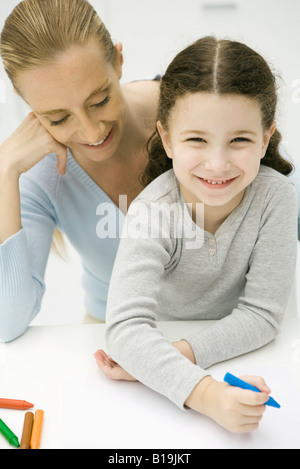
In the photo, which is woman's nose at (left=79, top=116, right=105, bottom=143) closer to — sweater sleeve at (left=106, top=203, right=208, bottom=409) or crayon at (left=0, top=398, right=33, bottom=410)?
sweater sleeve at (left=106, top=203, right=208, bottom=409)

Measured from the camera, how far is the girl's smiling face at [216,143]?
66 centimetres

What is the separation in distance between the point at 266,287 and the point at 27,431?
1.24 feet

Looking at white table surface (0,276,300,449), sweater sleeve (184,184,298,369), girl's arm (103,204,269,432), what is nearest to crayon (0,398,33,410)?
white table surface (0,276,300,449)

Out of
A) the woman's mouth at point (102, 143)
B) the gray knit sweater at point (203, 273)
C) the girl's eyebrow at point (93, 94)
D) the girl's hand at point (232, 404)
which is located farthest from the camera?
the woman's mouth at point (102, 143)

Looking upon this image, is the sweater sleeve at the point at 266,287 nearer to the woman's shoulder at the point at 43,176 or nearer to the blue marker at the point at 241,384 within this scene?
the blue marker at the point at 241,384

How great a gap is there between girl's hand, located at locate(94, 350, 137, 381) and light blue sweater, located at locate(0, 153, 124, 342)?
0.51 ft

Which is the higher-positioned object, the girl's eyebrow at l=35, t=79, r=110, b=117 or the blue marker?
the girl's eyebrow at l=35, t=79, r=110, b=117

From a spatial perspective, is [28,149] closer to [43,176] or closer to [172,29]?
[43,176]

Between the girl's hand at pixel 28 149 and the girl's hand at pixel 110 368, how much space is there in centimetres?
35

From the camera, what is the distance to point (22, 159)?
0.89 metres

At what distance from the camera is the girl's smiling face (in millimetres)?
664

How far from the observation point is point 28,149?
0.89 metres

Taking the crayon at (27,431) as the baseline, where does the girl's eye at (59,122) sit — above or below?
above

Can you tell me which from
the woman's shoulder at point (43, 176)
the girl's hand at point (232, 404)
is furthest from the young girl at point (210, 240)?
the woman's shoulder at point (43, 176)
